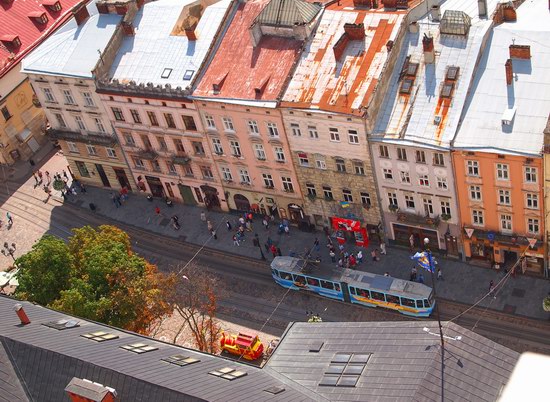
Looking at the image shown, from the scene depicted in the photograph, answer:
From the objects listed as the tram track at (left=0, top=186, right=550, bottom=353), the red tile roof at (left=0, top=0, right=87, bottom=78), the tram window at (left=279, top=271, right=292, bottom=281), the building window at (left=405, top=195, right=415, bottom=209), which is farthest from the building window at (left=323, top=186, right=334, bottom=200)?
the red tile roof at (left=0, top=0, right=87, bottom=78)

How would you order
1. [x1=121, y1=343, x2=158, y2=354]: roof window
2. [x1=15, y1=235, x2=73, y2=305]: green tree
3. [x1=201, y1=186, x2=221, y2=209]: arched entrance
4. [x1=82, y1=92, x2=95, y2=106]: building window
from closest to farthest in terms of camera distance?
[x1=121, y1=343, x2=158, y2=354]: roof window < [x1=15, y1=235, x2=73, y2=305]: green tree < [x1=82, y1=92, x2=95, y2=106]: building window < [x1=201, y1=186, x2=221, y2=209]: arched entrance

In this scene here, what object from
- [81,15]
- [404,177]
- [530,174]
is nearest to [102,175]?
[81,15]

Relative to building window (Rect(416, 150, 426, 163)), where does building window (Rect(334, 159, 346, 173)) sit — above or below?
below

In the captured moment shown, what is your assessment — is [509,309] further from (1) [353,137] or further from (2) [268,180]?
(2) [268,180]

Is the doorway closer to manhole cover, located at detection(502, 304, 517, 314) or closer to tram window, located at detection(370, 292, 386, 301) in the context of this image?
tram window, located at detection(370, 292, 386, 301)

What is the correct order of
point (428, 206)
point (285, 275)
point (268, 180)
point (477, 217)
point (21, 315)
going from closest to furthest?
point (21, 315), point (477, 217), point (428, 206), point (285, 275), point (268, 180)

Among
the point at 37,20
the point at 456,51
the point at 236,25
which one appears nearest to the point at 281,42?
the point at 236,25
